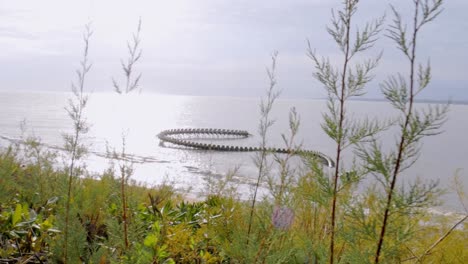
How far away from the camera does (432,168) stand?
1281 inches

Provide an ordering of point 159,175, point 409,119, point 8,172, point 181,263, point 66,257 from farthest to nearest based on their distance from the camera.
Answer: point 159,175
point 8,172
point 181,263
point 66,257
point 409,119

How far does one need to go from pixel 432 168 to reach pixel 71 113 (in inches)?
1350

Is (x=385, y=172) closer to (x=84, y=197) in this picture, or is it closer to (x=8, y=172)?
(x=84, y=197)

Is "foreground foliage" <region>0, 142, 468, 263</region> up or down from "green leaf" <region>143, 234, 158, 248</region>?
down

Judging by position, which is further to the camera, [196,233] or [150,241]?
[196,233]

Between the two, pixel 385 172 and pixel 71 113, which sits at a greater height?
pixel 71 113

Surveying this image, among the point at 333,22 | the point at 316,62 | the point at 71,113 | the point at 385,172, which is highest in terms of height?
the point at 333,22

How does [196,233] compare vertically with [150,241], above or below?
below

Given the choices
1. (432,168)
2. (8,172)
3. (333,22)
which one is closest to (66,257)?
(333,22)

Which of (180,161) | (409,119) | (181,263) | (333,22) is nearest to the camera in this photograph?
(409,119)

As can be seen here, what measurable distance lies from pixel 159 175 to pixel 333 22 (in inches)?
856

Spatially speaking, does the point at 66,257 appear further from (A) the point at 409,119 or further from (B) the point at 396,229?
(A) the point at 409,119

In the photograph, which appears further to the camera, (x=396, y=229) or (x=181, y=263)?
(x=181, y=263)

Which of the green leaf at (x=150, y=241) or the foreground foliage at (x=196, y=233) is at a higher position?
the green leaf at (x=150, y=241)
